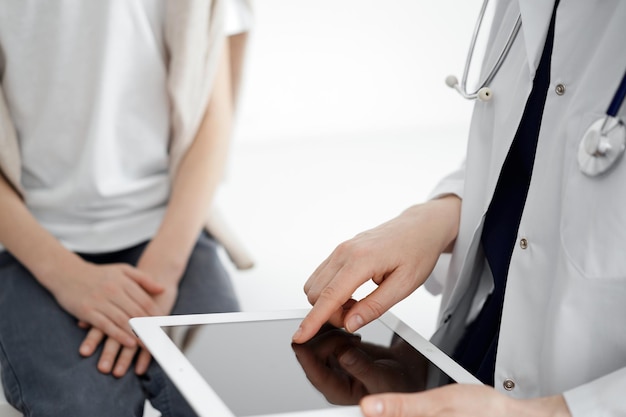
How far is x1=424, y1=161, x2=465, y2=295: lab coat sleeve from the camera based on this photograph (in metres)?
0.91

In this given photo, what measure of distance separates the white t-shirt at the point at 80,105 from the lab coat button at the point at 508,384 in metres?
0.64

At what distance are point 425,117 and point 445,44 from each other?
0.44m

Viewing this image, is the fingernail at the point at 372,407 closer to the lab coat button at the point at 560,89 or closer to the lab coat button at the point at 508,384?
the lab coat button at the point at 508,384

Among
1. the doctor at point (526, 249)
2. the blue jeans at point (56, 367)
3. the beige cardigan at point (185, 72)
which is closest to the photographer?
the doctor at point (526, 249)

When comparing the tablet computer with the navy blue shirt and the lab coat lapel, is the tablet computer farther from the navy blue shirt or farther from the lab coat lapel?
the lab coat lapel

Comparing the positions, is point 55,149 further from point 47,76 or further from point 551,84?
point 551,84

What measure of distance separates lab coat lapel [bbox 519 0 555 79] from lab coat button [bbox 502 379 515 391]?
0.32 m

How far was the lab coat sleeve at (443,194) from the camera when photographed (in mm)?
909

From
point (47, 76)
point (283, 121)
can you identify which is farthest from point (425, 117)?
point (47, 76)

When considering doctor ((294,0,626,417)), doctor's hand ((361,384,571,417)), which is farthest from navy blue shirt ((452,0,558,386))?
doctor's hand ((361,384,571,417))

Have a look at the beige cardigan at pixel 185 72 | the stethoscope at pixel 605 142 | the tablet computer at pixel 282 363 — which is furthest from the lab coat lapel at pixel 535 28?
the beige cardigan at pixel 185 72

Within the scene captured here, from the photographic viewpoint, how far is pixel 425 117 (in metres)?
4.27

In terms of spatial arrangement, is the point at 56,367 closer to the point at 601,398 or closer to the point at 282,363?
the point at 282,363

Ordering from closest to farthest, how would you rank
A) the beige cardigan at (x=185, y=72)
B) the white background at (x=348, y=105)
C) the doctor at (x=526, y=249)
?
the doctor at (x=526, y=249) → the beige cardigan at (x=185, y=72) → the white background at (x=348, y=105)
